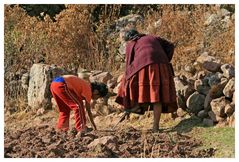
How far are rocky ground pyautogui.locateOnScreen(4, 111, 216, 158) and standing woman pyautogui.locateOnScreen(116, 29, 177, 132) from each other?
1.29 ft

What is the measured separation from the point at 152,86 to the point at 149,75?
16 cm

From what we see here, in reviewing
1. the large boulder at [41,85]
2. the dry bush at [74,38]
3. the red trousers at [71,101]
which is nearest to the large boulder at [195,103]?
the red trousers at [71,101]

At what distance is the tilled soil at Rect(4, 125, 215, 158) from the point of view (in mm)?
7508

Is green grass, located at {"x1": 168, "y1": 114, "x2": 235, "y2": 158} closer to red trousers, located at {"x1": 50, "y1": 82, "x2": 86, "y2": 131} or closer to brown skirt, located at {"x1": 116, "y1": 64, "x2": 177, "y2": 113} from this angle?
brown skirt, located at {"x1": 116, "y1": 64, "x2": 177, "y2": 113}

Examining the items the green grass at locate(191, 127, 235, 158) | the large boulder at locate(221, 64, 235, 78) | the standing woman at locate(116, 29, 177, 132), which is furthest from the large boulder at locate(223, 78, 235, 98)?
the standing woman at locate(116, 29, 177, 132)

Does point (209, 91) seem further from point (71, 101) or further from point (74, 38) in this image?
point (74, 38)

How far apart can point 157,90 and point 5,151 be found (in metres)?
2.40

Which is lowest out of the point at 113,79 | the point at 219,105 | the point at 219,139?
the point at 219,139

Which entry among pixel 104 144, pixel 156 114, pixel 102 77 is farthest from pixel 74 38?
pixel 104 144

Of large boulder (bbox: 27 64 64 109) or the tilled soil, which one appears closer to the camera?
the tilled soil

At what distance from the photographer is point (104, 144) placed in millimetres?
7688

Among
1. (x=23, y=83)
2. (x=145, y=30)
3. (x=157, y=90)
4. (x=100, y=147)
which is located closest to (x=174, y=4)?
(x=145, y=30)

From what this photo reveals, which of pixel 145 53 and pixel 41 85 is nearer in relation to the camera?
pixel 145 53

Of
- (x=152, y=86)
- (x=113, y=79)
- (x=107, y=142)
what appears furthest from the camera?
(x=113, y=79)
